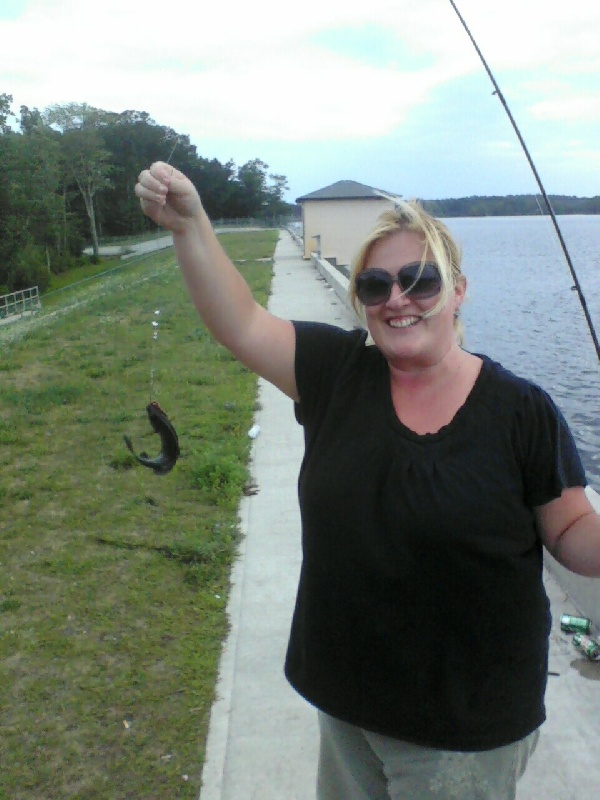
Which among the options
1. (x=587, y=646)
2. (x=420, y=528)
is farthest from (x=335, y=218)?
(x=420, y=528)

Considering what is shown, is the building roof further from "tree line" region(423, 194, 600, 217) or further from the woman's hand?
the woman's hand

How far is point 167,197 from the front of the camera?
193 cm

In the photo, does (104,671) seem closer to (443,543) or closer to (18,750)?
(18,750)

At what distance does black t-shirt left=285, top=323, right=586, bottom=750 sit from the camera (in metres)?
1.75

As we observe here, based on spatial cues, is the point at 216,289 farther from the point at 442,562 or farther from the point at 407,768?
Answer: the point at 407,768

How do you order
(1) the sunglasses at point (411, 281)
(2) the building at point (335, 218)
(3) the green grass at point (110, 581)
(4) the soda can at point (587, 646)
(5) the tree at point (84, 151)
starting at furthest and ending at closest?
(2) the building at point (335, 218), (5) the tree at point (84, 151), (4) the soda can at point (587, 646), (3) the green grass at point (110, 581), (1) the sunglasses at point (411, 281)

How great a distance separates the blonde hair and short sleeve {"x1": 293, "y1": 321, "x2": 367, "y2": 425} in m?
0.11

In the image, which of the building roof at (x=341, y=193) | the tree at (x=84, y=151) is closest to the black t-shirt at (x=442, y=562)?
the tree at (x=84, y=151)

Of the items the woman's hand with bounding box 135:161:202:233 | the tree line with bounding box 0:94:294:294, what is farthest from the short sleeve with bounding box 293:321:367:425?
the tree line with bounding box 0:94:294:294

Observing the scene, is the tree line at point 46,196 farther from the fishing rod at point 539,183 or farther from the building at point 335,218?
the fishing rod at point 539,183

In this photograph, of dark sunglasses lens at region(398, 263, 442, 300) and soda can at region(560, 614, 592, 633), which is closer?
dark sunglasses lens at region(398, 263, 442, 300)

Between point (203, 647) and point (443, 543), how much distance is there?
2397 millimetres

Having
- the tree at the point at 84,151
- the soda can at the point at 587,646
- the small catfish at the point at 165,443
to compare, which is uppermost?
the tree at the point at 84,151

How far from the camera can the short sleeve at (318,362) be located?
2008 mm
